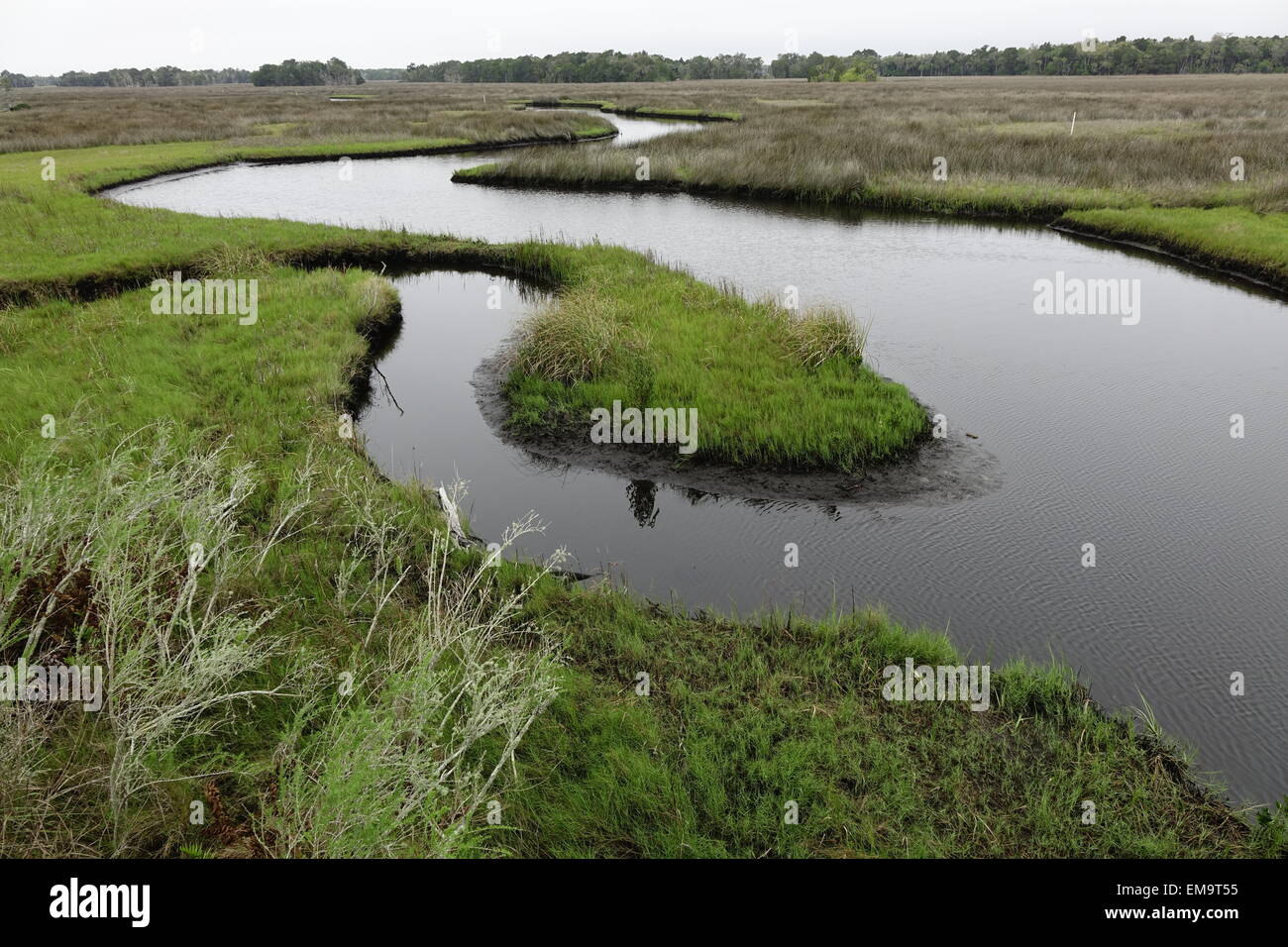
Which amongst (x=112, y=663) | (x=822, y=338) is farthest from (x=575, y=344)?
(x=112, y=663)

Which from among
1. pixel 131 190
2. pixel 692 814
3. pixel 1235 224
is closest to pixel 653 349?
pixel 692 814

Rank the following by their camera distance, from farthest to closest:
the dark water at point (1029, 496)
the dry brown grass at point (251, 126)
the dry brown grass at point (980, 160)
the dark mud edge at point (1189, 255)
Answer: the dry brown grass at point (251, 126) → the dry brown grass at point (980, 160) → the dark mud edge at point (1189, 255) → the dark water at point (1029, 496)

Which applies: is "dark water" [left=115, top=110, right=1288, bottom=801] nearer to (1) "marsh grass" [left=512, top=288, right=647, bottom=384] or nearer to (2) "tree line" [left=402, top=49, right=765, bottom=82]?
(1) "marsh grass" [left=512, top=288, right=647, bottom=384]

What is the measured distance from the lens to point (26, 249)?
60.8ft

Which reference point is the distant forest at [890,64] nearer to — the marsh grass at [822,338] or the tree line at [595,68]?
the tree line at [595,68]

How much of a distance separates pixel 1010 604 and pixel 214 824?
7.04 metres

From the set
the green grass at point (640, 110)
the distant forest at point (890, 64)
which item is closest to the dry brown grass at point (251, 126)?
the green grass at point (640, 110)

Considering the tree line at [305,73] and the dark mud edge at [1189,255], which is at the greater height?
the tree line at [305,73]

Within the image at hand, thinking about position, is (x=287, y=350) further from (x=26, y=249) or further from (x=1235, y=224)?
(x=1235, y=224)

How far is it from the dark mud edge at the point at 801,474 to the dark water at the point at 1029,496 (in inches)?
8.6

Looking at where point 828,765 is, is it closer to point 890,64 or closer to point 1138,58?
point 1138,58

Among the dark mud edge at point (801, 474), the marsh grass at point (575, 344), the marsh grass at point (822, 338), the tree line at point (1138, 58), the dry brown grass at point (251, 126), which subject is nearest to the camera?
the dark mud edge at point (801, 474)

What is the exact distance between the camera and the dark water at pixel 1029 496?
6.94 meters

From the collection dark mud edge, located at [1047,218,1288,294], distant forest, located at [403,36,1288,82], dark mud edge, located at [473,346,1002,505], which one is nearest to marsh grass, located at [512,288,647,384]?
dark mud edge, located at [473,346,1002,505]
